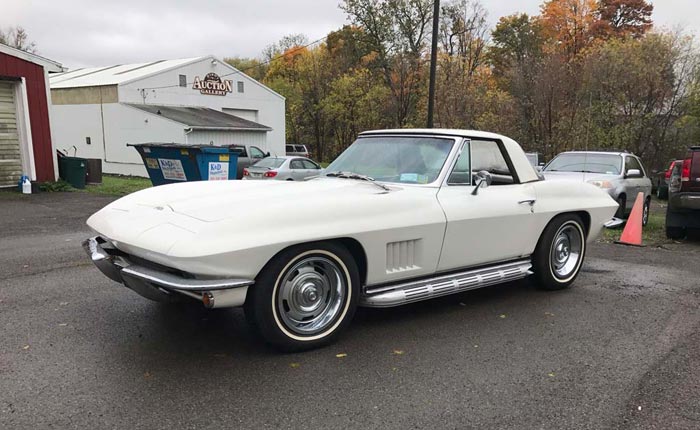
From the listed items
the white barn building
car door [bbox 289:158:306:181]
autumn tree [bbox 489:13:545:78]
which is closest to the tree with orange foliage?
autumn tree [bbox 489:13:545:78]

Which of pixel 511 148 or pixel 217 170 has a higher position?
pixel 511 148

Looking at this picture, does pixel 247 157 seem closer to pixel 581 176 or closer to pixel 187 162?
pixel 187 162

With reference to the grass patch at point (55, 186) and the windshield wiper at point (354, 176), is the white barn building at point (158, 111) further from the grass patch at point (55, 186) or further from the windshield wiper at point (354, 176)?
the windshield wiper at point (354, 176)

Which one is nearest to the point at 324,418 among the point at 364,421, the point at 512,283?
the point at 364,421

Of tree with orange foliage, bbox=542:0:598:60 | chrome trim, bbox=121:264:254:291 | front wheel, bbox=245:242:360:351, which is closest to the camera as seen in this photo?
chrome trim, bbox=121:264:254:291

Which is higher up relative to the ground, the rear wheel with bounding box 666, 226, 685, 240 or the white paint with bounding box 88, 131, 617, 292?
the white paint with bounding box 88, 131, 617, 292

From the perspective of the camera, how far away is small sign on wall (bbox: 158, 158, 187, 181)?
12.4 metres

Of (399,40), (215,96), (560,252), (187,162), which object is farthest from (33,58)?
(399,40)

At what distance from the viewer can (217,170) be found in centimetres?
1237

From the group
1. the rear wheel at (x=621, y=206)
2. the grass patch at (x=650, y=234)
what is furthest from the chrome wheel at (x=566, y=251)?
the rear wheel at (x=621, y=206)

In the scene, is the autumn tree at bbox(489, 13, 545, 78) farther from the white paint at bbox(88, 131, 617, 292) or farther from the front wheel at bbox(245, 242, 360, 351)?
the front wheel at bbox(245, 242, 360, 351)

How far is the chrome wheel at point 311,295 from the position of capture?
142 inches

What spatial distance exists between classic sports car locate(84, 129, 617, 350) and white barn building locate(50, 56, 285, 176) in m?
20.3

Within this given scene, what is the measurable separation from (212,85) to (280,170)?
15.3 metres
